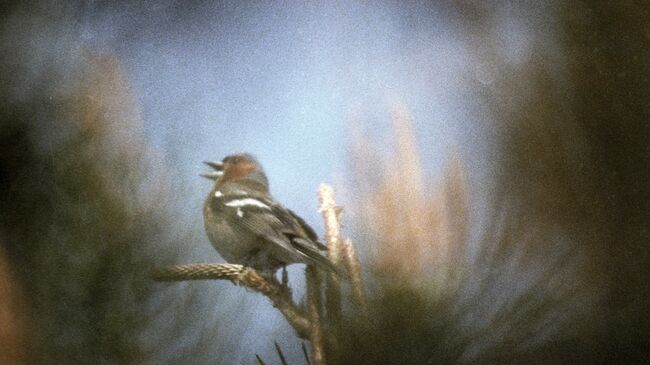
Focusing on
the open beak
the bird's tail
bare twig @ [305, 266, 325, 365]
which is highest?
the open beak

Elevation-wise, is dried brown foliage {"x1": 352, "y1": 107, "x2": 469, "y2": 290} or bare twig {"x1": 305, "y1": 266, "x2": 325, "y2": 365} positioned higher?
dried brown foliage {"x1": 352, "y1": 107, "x2": 469, "y2": 290}

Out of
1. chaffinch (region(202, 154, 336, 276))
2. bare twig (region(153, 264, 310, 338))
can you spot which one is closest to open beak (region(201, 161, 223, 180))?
chaffinch (region(202, 154, 336, 276))

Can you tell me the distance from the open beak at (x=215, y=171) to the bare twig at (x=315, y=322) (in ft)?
0.69

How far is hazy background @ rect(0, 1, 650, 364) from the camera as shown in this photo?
1080mm

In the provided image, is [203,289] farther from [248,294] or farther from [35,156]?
[35,156]

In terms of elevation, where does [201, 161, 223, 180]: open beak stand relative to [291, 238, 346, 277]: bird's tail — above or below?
above

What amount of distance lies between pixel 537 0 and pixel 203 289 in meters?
0.63

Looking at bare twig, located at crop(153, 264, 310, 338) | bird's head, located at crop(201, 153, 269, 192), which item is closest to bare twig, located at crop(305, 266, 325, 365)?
bare twig, located at crop(153, 264, 310, 338)

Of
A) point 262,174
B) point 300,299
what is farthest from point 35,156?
point 300,299

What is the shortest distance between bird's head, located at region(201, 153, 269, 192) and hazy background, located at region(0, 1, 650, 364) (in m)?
0.02

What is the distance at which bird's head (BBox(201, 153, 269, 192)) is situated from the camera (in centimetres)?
113

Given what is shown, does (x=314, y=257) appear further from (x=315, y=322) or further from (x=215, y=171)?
(x=215, y=171)

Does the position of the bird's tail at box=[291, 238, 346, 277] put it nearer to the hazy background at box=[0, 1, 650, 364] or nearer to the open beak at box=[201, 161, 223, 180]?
the hazy background at box=[0, 1, 650, 364]

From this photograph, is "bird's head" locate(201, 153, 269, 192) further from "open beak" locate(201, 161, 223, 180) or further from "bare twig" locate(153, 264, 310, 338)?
"bare twig" locate(153, 264, 310, 338)
